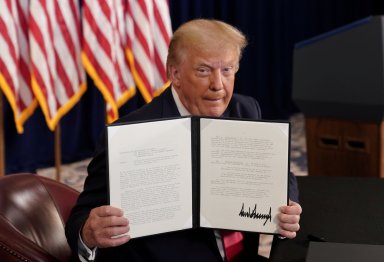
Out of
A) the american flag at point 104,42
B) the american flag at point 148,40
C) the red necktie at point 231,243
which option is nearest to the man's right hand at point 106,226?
the red necktie at point 231,243

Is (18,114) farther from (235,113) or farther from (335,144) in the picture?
(235,113)

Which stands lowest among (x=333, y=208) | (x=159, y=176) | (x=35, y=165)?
(x=35, y=165)

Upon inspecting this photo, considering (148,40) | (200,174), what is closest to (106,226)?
(200,174)

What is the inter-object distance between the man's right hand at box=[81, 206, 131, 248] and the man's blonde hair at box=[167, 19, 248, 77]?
0.47 m

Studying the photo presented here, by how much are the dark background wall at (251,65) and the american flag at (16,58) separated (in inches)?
29.4

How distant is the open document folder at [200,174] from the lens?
65.0 inches

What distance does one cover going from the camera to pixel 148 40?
471cm

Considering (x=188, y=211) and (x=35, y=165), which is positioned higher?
(x=188, y=211)

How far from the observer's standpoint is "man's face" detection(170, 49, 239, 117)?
181 cm

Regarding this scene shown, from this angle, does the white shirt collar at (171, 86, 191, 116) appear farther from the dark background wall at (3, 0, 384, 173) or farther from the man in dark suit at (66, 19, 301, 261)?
the dark background wall at (3, 0, 384, 173)

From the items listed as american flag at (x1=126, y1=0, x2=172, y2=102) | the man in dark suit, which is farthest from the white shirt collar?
american flag at (x1=126, y1=0, x2=172, y2=102)

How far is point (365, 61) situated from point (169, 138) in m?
1.77

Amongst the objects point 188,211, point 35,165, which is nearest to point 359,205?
point 188,211

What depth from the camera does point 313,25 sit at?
315 inches
